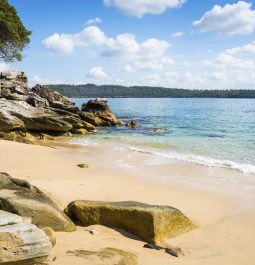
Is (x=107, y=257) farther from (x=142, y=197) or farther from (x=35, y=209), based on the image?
(x=142, y=197)

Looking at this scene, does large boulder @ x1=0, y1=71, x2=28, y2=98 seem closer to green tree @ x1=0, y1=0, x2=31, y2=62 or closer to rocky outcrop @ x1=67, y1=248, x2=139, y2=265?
green tree @ x1=0, y1=0, x2=31, y2=62

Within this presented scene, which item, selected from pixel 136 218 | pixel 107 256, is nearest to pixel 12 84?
pixel 136 218

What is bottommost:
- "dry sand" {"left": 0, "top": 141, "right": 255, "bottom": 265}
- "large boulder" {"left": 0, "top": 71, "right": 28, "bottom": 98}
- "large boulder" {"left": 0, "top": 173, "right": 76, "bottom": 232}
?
"dry sand" {"left": 0, "top": 141, "right": 255, "bottom": 265}

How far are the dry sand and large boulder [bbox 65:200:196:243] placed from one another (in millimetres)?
218

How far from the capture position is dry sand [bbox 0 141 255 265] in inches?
273

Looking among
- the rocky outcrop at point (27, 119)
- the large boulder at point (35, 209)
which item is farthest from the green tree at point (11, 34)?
→ the large boulder at point (35, 209)

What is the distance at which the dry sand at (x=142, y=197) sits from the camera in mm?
6941

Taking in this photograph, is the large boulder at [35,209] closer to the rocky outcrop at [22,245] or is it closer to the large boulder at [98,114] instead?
the rocky outcrop at [22,245]

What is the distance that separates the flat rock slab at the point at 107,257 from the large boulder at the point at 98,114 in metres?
34.5

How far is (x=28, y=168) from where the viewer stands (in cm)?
1468

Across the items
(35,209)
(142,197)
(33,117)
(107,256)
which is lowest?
(142,197)

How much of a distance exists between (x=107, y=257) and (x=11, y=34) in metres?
34.5

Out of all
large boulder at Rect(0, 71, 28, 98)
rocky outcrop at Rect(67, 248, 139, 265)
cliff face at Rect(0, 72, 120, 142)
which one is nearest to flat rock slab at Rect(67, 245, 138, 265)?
rocky outcrop at Rect(67, 248, 139, 265)

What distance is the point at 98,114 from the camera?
4522 centimetres
